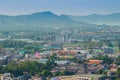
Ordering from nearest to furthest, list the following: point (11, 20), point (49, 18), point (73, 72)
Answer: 1. point (73, 72)
2. point (11, 20)
3. point (49, 18)

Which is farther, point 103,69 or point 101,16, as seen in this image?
point 101,16

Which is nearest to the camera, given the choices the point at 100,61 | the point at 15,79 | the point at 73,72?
the point at 15,79

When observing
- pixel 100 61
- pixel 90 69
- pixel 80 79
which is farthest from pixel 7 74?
pixel 100 61

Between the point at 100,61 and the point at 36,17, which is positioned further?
the point at 36,17

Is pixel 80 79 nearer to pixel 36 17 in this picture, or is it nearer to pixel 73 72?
pixel 73 72

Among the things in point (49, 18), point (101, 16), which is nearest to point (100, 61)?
point (49, 18)

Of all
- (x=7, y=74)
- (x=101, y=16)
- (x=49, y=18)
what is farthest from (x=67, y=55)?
(x=101, y=16)

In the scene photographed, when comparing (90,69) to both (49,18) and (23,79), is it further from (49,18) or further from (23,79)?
(49,18)

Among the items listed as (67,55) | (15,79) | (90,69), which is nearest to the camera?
(15,79)

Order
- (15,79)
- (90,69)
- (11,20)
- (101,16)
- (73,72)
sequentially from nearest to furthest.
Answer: (15,79)
(73,72)
(90,69)
(11,20)
(101,16)
